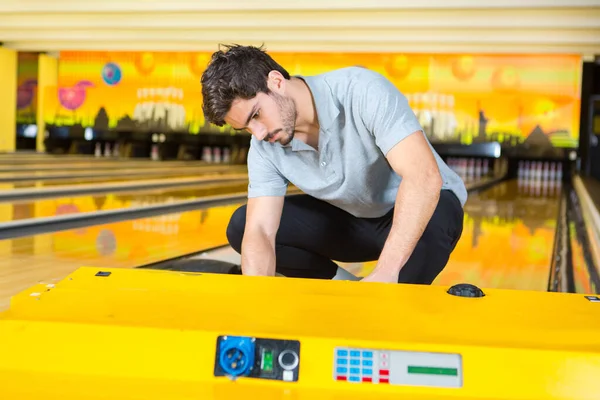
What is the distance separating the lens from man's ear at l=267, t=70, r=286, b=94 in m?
1.78

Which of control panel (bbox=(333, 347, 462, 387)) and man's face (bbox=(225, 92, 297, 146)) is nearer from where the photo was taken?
control panel (bbox=(333, 347, 462, 387))

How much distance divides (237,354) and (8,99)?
11.1 m

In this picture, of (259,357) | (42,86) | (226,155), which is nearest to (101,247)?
(259,357)

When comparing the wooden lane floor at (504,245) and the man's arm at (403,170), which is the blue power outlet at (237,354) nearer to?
the man's arm at (403,170)

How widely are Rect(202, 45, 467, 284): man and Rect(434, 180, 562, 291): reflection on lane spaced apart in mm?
767

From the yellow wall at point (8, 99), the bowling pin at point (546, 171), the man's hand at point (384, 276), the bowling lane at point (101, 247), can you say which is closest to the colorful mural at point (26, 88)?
the yellow wall at point (8, 99)

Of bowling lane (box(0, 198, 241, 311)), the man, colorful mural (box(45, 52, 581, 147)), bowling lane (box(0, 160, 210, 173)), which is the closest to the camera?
the man

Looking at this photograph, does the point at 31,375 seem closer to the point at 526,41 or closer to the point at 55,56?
the point at 526,41

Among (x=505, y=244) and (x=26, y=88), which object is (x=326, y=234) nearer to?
(x=505, y=244)

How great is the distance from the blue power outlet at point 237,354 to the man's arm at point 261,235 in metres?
0.92

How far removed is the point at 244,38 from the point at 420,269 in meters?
7.43

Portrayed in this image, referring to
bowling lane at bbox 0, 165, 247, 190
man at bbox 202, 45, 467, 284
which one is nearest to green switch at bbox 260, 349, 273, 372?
man at bbox 202, 45, 467, 284

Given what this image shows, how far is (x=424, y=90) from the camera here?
9922 millimetres

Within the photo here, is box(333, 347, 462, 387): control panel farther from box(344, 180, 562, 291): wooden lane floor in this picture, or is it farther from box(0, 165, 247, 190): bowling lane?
box(0, 165, 247, 190): bowling lane
